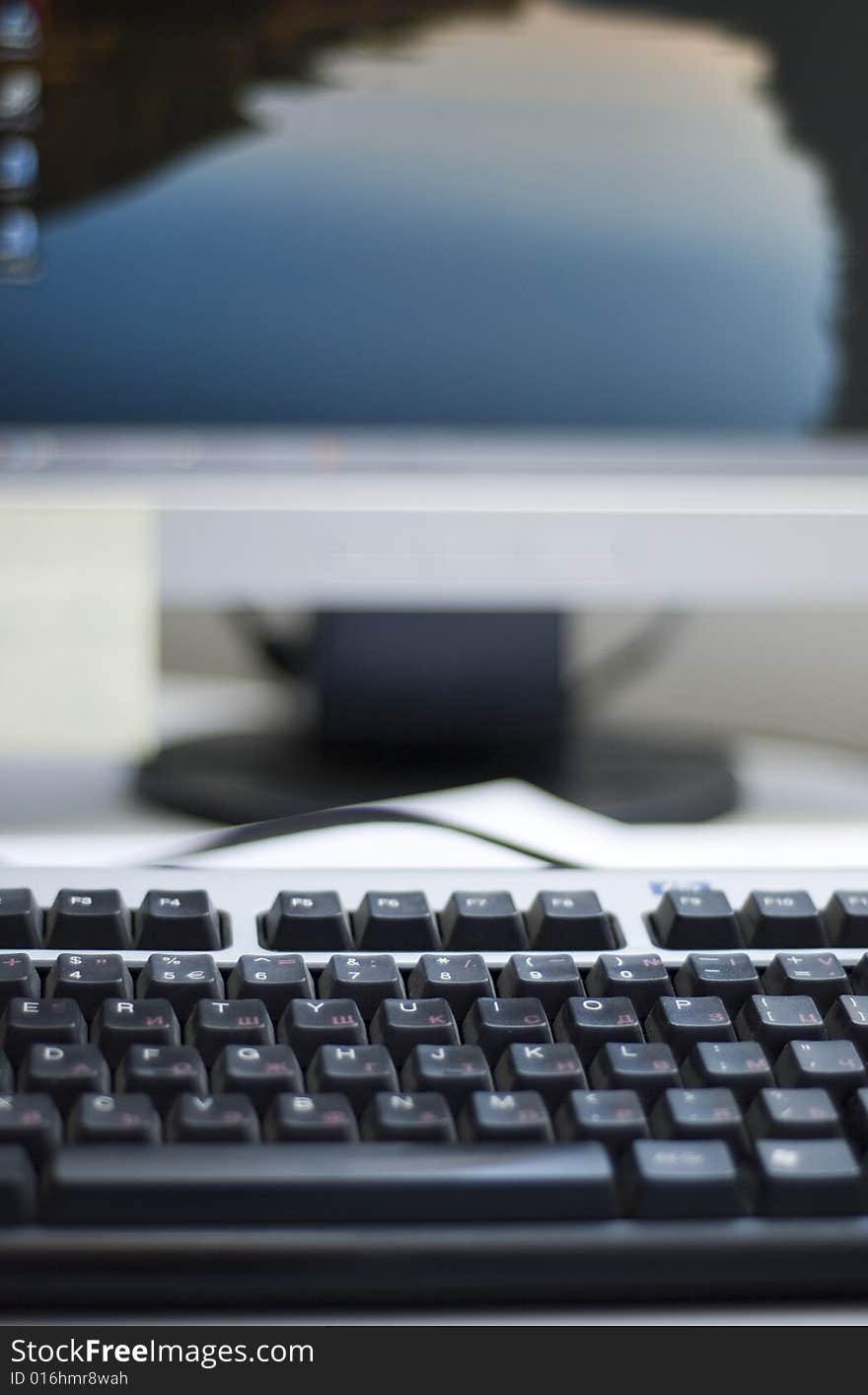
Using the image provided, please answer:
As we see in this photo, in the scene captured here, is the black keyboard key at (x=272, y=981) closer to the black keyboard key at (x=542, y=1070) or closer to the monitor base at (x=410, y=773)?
the black keyboard key at (x=542, y=1070)

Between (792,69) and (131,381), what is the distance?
286 millimetres

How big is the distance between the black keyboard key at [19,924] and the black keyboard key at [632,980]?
0.50 ft

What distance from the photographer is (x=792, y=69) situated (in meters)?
0.50

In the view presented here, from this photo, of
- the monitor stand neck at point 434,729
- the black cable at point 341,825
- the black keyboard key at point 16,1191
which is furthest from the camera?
the monitor stand neck at point 434,729

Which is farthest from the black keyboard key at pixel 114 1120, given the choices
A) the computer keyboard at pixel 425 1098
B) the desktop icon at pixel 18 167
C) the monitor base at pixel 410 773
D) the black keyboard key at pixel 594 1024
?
the desktop icon at pixel 18 167

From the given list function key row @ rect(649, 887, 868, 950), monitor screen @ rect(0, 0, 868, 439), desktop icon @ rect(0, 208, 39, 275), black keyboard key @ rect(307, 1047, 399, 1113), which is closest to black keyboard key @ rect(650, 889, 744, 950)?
function key row @ rect(649, 887, 868, 950)

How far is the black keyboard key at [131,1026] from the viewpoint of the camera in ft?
1.01

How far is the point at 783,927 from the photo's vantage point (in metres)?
0.36

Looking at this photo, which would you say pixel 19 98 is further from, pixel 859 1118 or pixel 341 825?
pixel 859 1118

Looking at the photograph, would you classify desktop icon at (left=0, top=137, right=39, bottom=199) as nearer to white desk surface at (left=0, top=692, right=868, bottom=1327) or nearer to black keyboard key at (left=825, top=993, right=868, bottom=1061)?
white desk surface at (left=0, top=692, right=868, bottom=1327)

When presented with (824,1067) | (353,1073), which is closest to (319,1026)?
(353,1073)

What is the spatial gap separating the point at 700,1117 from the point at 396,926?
10 cm

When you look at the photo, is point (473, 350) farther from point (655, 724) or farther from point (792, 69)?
point (655, 724)

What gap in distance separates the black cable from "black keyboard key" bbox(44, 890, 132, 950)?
0.10 m
